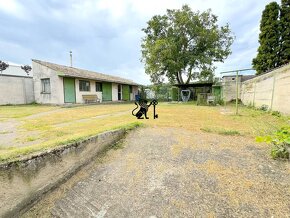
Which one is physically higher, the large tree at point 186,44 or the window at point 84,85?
the large tree at point 186,44

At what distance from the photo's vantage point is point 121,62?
2283 centimetres

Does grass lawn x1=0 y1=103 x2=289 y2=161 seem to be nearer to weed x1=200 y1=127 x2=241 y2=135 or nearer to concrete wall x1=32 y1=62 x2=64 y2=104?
weed x1=200 y1=127 x2=241 y2=135

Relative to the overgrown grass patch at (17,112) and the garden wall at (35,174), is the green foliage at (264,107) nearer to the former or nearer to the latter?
the garden wall at (35,174)

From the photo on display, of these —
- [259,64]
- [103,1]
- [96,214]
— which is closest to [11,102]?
[103,1]

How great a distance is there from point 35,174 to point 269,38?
1917 cm

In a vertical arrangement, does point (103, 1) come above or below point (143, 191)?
above

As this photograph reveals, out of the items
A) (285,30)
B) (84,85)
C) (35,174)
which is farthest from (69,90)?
(285,30)

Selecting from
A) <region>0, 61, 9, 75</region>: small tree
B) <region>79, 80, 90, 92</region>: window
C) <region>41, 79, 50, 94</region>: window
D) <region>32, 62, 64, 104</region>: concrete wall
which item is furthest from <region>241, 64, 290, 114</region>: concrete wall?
<region>0, 61, 9, 75</region>: small tree

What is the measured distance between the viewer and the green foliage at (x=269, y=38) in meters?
14.3

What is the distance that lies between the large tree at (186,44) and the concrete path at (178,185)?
565 inches

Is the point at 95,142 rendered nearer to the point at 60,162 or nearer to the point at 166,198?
the point at 60,162

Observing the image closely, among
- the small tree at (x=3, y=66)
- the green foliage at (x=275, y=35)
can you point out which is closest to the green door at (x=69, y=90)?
the small tree at (x=3, y=66)

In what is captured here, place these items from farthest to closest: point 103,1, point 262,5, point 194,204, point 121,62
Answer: point 121,62 → point 262,5 → point 103,1 → point 194,204

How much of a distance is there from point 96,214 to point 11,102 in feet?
48.3
